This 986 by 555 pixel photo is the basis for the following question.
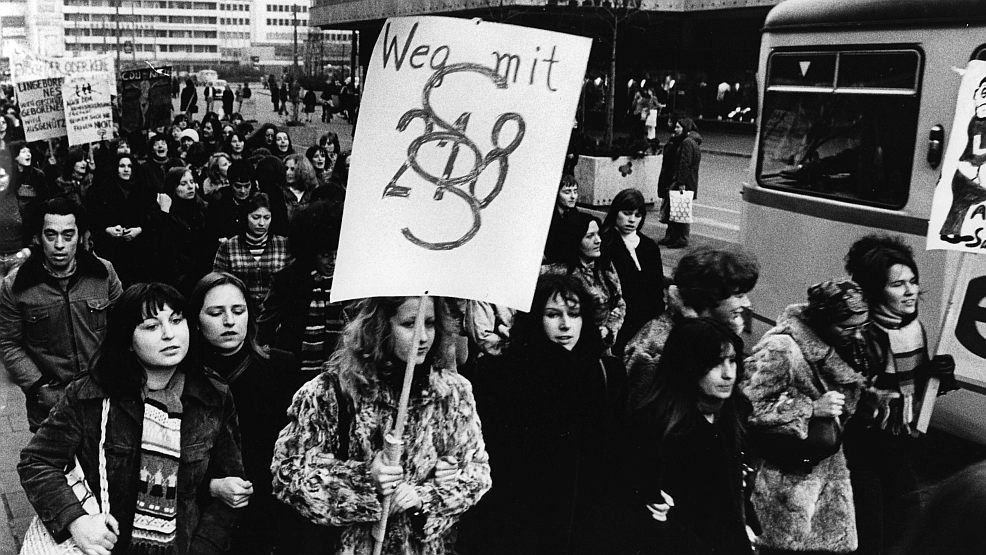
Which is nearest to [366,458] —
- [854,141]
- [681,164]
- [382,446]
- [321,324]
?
[382,446]

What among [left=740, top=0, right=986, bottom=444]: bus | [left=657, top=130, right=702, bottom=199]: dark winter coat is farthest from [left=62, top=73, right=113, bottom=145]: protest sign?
[left=657, top=130, right=702, bottom=199]: dark winter coat

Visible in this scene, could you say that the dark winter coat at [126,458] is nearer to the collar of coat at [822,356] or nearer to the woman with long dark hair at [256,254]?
the collar of coat at [822,356]

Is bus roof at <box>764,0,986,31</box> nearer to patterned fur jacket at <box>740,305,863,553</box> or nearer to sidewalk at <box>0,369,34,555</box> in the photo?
patterned fur jacket at <box>740,305,863,553</box>

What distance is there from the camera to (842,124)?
700cm

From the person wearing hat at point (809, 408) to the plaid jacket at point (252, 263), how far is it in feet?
9.76

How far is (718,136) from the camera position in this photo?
3275 cm

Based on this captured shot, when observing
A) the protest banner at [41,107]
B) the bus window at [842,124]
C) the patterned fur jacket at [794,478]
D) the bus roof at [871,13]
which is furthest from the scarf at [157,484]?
the protest banner at [41,107]

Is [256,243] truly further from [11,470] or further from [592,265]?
[592,265]

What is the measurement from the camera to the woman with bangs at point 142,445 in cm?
311

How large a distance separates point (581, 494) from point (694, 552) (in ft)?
1.60

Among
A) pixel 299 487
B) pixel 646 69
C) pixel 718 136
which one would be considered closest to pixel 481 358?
pixel 299 487

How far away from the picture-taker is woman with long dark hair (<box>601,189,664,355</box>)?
19.8 ft

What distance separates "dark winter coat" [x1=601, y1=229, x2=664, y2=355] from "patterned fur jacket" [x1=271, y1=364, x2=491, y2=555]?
282 centimetres

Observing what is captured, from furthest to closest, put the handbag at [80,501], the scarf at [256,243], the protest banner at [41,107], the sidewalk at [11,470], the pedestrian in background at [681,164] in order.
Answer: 1. the pedestrian in background at [681,164]
2. the protest banner at [41,107]
3. the scarf at [256,243]
4. the sidewalk at [11,470]
5. the handbag at [80,501]
